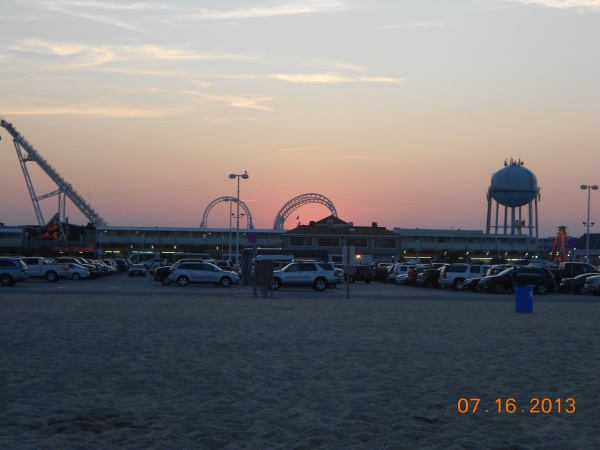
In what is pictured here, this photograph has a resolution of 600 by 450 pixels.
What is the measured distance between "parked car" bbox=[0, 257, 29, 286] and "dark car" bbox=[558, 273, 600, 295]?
110 feet

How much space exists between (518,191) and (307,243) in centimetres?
3280

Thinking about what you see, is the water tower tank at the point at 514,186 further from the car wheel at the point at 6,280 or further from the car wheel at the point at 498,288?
the car wheel at the point at 6,280

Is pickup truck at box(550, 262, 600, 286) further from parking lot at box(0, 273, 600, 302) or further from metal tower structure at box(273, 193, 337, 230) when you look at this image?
metal tower structure at box(273, 193, 337, 230)

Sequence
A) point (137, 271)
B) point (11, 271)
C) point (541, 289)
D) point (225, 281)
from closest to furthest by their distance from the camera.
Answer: point (11, 271), point (541, 289), point (225, 281), point (137, 271)

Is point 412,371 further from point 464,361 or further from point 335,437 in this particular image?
point 335,437

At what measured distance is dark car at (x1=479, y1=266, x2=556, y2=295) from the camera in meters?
50.0

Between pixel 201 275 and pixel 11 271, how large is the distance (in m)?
12.0

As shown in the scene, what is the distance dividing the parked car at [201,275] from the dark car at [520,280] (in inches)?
650

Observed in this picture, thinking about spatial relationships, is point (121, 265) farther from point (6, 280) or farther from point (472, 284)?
point (472, 284)

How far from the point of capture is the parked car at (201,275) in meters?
55.0

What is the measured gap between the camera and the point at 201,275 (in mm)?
55125

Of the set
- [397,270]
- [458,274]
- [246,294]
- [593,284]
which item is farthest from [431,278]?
[246,294]

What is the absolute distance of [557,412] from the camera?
36.1 feet

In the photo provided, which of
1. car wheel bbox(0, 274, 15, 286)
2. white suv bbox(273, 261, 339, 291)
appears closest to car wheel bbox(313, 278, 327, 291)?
white suv bbox(273, 261, 339, 291)
